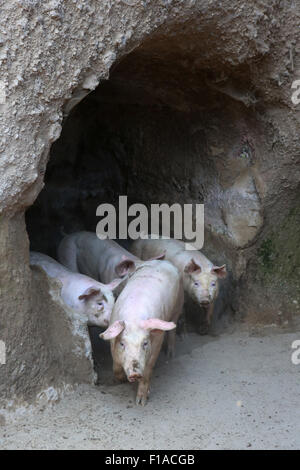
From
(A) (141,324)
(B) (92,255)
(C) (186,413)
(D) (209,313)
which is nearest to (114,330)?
(A) (141,324)

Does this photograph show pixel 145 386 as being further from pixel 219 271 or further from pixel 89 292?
pixel 219 271

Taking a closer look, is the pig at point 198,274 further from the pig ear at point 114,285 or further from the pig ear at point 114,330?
the pig ear at point 114,330

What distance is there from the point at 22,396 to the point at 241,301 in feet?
8.24

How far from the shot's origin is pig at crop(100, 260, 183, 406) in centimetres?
353

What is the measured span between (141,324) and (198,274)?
1.46 m

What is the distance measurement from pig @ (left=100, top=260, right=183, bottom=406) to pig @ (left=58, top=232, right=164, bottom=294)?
2.36 ft

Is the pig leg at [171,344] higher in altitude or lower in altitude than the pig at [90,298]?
lower

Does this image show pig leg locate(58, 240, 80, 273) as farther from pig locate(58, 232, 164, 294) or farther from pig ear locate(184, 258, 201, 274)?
pig ear locate(184, 258, 201, 274)

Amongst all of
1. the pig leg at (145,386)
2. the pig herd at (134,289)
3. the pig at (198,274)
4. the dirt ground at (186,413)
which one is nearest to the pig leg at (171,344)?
the pig herd at (134,289)

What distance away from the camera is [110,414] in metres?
3.56

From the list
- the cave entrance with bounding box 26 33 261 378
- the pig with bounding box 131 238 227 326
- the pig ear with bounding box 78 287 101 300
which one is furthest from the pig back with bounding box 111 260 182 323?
the cave entrance with bounding box 26 33 261 378

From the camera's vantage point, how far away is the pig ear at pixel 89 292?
4.22 metres
